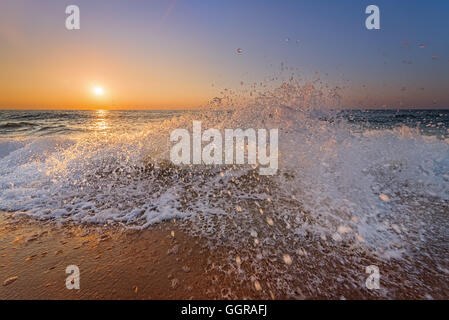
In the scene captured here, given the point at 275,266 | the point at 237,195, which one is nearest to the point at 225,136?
the point at 237,195

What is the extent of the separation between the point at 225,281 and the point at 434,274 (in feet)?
7.56

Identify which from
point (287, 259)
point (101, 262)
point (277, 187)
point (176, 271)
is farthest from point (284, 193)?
point (101, 262)

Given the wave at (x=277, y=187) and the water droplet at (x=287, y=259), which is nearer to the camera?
the water droplet at (x=287, y=259)

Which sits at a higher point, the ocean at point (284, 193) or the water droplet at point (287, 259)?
the ocean at point (284, 193)

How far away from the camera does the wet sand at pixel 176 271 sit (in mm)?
1896

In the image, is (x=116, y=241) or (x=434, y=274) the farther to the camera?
(x=116, y=241)

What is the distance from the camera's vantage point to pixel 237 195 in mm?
4008

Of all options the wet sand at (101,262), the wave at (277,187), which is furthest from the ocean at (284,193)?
the wet sand at (101,262)

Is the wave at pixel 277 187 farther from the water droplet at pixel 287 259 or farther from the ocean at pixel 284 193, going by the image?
the water droplet at pixel 287 259

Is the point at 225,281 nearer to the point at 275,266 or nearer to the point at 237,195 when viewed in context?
the point at 275,266

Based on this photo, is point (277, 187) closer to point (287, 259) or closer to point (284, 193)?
point (284, 193)

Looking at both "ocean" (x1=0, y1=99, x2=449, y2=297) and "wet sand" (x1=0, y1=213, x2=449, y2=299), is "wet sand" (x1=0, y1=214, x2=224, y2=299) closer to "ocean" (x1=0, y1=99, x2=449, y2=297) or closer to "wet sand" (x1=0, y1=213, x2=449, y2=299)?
"wet sand" (x1=0, y1=213, x2=449, y2=299)

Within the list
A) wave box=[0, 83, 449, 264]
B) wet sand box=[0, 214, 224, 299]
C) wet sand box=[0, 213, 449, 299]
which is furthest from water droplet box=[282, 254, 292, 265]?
wet sand box=[0, 214, 224, 299]

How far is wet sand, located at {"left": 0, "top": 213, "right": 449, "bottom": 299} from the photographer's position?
190cm
